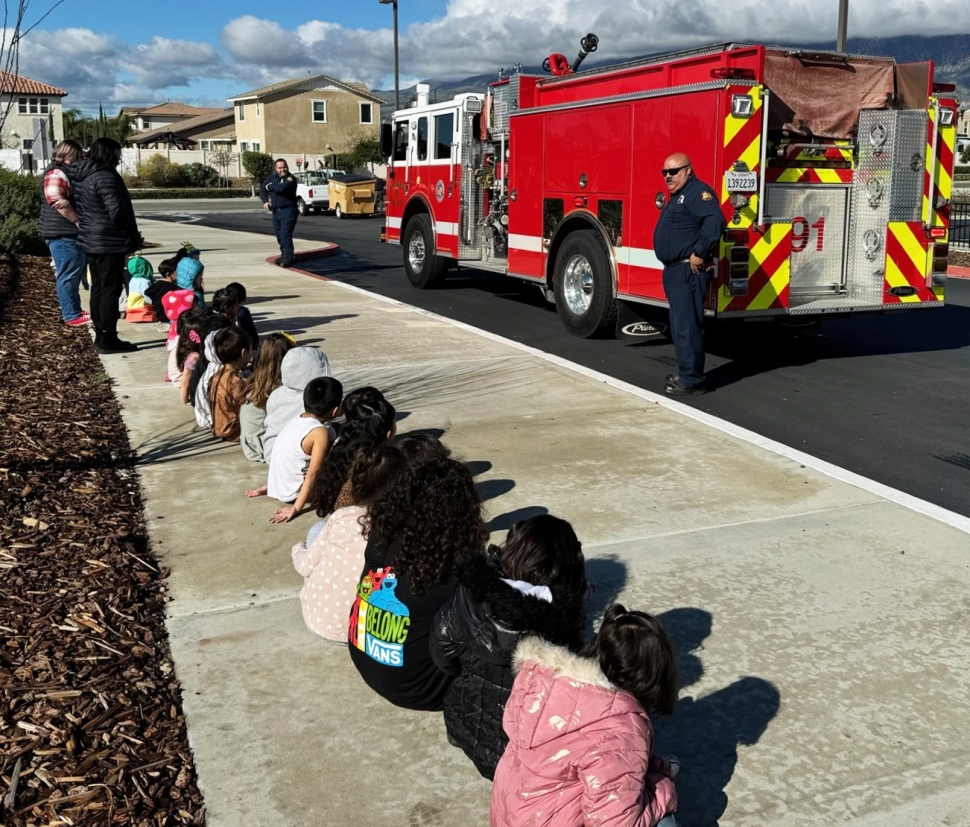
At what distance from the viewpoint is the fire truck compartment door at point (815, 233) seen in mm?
9492

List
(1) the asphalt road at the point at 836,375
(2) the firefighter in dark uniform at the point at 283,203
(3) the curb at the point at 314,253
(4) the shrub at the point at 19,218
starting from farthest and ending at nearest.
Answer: (3) the curb at the point at 314,253 < (2) the firefighter in dark uniform at the point at 283,203 < (4) the shrub at the point at 19,218 < (1) the asphalt road at the point at 836,375

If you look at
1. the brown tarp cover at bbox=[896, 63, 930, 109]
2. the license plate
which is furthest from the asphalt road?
the brown tarp cover at bbox=[896, 63, 930, 109]

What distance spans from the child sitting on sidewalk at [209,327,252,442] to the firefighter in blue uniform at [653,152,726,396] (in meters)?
3.48

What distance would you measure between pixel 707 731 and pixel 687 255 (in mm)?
5507

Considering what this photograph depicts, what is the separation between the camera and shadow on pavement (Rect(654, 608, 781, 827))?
3174 millimetres

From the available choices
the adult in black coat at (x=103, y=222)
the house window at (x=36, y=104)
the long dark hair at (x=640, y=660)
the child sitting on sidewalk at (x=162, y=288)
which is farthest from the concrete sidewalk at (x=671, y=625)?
the child sitting on sidewalk at (x=162, y=288)

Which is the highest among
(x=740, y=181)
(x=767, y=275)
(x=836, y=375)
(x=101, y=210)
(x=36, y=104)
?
(x=36, y=104)

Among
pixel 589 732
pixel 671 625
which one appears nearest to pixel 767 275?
pixel 671 625

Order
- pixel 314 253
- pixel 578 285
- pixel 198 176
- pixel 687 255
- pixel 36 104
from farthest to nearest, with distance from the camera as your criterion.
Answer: pixel 198 176 → pixel 36 104 → pixel 314 253 → pixel 578 285 → pixel 687 255

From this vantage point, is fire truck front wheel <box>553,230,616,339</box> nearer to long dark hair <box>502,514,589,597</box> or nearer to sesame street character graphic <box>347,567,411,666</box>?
sesame street character graphic <box>347,567,411,666</box>

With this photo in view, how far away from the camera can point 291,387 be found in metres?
6.19

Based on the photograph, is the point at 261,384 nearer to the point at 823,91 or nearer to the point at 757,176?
the point at 757,176

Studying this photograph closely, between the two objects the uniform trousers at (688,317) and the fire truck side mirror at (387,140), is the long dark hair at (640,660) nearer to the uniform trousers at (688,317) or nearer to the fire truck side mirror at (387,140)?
the uniform trousers at (688,317)

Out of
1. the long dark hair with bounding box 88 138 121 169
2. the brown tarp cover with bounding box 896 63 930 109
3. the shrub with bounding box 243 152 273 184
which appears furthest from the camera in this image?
the shrub with bounding box 243 152 273 184
